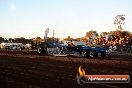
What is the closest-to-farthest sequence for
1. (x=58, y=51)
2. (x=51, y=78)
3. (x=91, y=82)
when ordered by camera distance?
(x=91, y=82), (x=51, y=78), (x=58, y=51)

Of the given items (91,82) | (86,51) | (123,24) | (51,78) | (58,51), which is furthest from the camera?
(123,24)

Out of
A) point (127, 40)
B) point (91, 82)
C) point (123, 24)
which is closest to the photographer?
point (91, 82)

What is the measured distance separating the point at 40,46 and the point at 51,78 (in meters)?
16.6

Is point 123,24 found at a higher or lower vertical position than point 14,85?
higher

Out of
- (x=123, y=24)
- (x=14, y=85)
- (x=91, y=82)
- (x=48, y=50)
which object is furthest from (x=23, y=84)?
(x=123, y=24)

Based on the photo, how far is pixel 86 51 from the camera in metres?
24.8

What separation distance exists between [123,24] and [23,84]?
74.8 meters

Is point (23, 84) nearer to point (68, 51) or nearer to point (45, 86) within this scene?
point (45, 86)

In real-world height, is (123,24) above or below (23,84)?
above

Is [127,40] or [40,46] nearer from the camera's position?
[40,46]

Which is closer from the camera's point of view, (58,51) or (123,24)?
(58,51)

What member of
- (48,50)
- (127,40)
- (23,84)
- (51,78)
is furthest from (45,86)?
(127,40)

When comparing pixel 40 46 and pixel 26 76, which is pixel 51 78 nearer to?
pixel 26 76

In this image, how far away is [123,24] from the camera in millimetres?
81812
